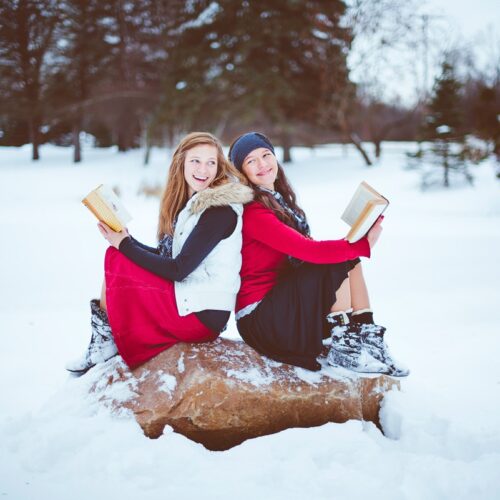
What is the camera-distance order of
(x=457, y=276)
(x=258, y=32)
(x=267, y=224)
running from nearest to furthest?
(x=267, y=224) → (x=457, y=276) → (x=258, y=32)

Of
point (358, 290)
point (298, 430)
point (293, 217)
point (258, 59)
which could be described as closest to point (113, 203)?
point (293, 217)

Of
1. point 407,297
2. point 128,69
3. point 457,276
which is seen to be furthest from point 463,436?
point 128,69

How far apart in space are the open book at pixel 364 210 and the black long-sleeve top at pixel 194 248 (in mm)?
584

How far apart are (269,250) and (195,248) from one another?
0.44 m

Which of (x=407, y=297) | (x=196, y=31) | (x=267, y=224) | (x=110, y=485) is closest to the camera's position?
(x=110, y=485)

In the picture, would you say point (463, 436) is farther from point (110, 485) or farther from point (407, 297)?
point (407, 297)

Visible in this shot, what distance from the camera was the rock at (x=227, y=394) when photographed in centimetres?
229

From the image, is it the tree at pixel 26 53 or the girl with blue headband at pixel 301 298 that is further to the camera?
the tree at pixel 26 53

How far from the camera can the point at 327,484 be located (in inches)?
79.1

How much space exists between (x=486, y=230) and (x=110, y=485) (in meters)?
6.67

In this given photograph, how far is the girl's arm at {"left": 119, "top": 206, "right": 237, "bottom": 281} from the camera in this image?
228cm

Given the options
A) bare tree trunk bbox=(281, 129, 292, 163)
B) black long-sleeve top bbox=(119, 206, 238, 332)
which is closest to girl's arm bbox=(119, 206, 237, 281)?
black long-sleeve top bbox=(119, 206, 238, 332)

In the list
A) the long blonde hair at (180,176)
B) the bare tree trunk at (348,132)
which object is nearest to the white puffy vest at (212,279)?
the long blonde hair at (180,176)

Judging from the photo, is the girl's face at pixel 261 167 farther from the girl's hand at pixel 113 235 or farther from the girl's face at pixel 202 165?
the girl's hand at pixel 113 235
